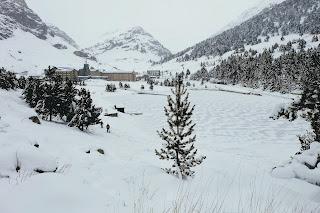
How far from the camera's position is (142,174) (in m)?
11.0

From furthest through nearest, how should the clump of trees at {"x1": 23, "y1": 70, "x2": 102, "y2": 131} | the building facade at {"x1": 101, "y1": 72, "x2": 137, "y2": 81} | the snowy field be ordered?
the building facade at {"x1": 101, "y1": 72, "x2": 137, "y2": 81}
the clump of trees at {"x1": 23, "y1": 70, "x2": 102, "y2": 131}
the snowy field

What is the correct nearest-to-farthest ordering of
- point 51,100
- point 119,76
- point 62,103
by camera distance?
point 51,100 < point 62,103 < point 119,76

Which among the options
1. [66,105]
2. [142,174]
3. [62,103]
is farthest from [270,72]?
[142,174]

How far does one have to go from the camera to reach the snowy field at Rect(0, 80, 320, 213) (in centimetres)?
417

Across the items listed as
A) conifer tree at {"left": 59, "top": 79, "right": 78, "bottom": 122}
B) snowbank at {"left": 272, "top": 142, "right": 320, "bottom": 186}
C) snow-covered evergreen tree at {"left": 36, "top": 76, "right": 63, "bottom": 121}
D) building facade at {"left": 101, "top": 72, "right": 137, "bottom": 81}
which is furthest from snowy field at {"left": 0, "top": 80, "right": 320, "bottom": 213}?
building facade at {"left": 101, "top": 72, "right": 137, "bottom": 81}

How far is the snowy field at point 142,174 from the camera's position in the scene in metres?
4.17

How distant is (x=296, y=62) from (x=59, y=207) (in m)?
120

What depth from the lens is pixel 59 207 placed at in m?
3.76

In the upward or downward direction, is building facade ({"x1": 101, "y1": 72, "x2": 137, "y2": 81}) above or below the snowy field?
below

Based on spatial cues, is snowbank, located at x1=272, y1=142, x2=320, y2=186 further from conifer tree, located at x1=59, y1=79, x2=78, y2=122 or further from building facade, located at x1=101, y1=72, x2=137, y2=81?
building facade, located at x1=101, y1=72, x2=137, y2=81

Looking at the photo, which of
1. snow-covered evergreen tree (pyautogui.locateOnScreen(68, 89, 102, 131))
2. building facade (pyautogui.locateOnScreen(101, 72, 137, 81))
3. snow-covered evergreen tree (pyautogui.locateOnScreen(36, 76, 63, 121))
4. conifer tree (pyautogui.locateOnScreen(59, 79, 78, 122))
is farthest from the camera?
building facade (pyautogui.locateOnScreen(101, 72, 137, 81))

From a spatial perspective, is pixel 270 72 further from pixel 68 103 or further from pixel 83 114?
pixel 83 114

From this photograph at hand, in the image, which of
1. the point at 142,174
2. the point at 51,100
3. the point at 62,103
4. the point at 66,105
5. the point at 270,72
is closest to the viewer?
the point at 142,174

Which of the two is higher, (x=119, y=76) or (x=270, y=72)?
(x=270, y=72)
